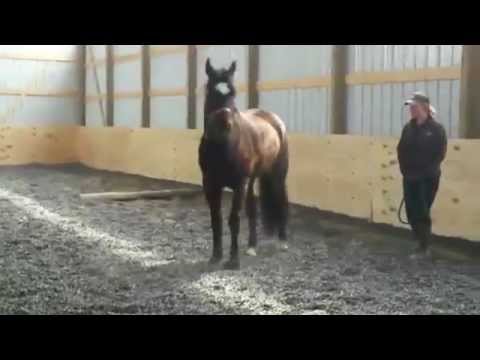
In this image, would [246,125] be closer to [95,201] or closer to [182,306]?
[182,306]

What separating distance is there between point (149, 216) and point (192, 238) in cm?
166

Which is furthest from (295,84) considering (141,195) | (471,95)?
(471,95)

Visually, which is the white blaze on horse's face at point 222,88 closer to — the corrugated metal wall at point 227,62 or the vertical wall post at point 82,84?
the corrugated metal wall at point 227,62

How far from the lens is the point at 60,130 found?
1742 cm

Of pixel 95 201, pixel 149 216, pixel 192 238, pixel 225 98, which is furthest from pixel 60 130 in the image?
pixel 225 98

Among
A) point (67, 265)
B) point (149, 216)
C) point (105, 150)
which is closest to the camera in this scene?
point (67, 265)

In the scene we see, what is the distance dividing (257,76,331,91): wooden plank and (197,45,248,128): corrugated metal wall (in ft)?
1.63

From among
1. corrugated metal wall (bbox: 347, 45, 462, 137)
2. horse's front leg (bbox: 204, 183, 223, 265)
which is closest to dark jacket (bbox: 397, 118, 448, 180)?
corrugated metal wall (bbox: 347, 45, 462, 137)

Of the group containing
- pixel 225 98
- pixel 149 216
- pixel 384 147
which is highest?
pixel 225 98

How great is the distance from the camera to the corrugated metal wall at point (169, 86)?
1285 centimetres

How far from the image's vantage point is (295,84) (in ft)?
30.6

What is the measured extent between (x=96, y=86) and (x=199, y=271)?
12976 mm

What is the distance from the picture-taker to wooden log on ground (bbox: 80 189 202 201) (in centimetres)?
972

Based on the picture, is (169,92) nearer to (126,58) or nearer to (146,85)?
(146,85)
